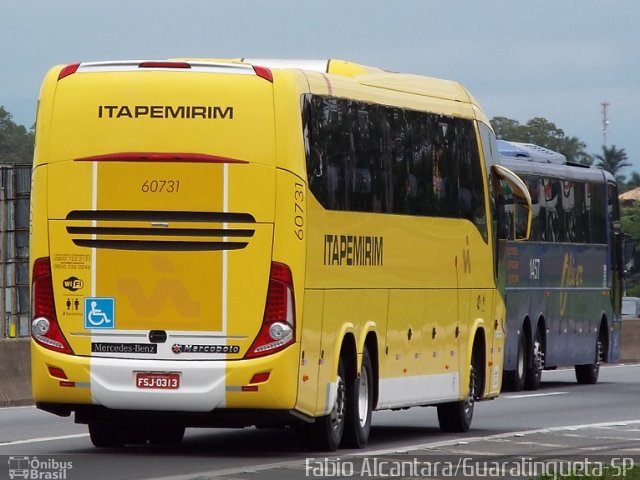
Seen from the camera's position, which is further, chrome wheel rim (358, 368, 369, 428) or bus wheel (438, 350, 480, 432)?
bus wheel (438, 350, 480, 432)

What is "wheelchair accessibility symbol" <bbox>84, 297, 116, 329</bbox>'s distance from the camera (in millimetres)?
17172

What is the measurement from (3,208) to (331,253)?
44.5ft

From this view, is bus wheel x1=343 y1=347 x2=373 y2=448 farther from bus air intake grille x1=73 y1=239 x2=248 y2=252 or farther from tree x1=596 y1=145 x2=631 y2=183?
tree x1=596 y1=145 x2=631 y2=183

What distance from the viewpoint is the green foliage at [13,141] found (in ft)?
454

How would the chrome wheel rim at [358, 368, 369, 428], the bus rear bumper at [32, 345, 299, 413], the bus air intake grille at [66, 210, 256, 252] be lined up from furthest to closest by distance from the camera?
the chrome wheel rim at [358, 368, 369, 428] < the bus air intake grille at [66, 210, 256, 252] < the bus rear bumper at [32, 345, 299, 413]

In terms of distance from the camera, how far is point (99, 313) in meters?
17.2

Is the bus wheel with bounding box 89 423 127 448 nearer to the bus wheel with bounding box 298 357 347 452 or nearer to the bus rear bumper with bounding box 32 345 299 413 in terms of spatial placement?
the bus rear bumper with bounding box 32 345 299 413

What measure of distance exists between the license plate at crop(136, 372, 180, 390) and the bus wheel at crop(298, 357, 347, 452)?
160 centimetres

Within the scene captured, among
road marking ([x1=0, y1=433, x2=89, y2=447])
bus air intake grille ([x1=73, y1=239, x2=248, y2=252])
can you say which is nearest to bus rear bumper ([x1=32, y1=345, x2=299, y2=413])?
bus air intake grille ([x1=73, y1=239, x2=248, y2=252])

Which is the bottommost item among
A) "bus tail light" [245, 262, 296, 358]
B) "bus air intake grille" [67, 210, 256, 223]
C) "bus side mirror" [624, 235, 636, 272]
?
"bus tail light" [245, 262, 296, 358]

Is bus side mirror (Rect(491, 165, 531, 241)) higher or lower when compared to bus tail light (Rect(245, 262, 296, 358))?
higher

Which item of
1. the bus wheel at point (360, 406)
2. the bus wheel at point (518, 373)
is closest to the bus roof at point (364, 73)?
the bus wheel at point (360, 406)

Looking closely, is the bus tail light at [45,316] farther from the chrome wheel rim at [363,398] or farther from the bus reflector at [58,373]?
the chrome wheel rim at [363,398]

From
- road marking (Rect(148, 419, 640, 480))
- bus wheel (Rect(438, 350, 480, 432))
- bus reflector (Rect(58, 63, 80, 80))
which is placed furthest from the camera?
bus wheel (Rect(438, 350, 480, 432))
